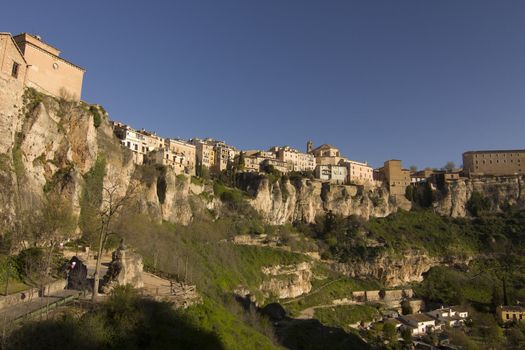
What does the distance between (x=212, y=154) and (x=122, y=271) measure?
59725 millimetres

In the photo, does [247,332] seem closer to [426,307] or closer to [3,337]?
[3,337]

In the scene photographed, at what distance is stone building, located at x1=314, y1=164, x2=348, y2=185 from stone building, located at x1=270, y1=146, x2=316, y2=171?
12.2 feet

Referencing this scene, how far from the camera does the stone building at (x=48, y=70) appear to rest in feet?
111

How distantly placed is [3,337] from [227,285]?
113 ft

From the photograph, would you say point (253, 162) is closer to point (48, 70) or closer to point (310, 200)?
point (310, 200)

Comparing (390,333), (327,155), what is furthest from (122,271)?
(327,155)

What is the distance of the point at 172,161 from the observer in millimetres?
62281

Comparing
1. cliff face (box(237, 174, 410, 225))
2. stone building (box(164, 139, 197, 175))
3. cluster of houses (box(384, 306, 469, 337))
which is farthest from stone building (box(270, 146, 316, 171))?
cluster of houses (box(384, 306, 469, 337))

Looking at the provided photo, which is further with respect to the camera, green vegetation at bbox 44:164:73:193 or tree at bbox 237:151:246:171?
tree at bbox 237:151:246:171

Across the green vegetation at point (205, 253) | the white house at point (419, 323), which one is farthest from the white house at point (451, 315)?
the green vegetation at point (205, 253)

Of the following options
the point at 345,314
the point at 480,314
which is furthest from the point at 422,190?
the point at 345,314

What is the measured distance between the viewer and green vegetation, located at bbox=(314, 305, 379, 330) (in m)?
49.2

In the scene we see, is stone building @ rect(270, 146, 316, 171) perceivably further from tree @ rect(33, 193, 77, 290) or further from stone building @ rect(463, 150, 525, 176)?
tree @ rect(33, 193, 77, 290)

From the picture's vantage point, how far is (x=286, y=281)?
54.6 metres
